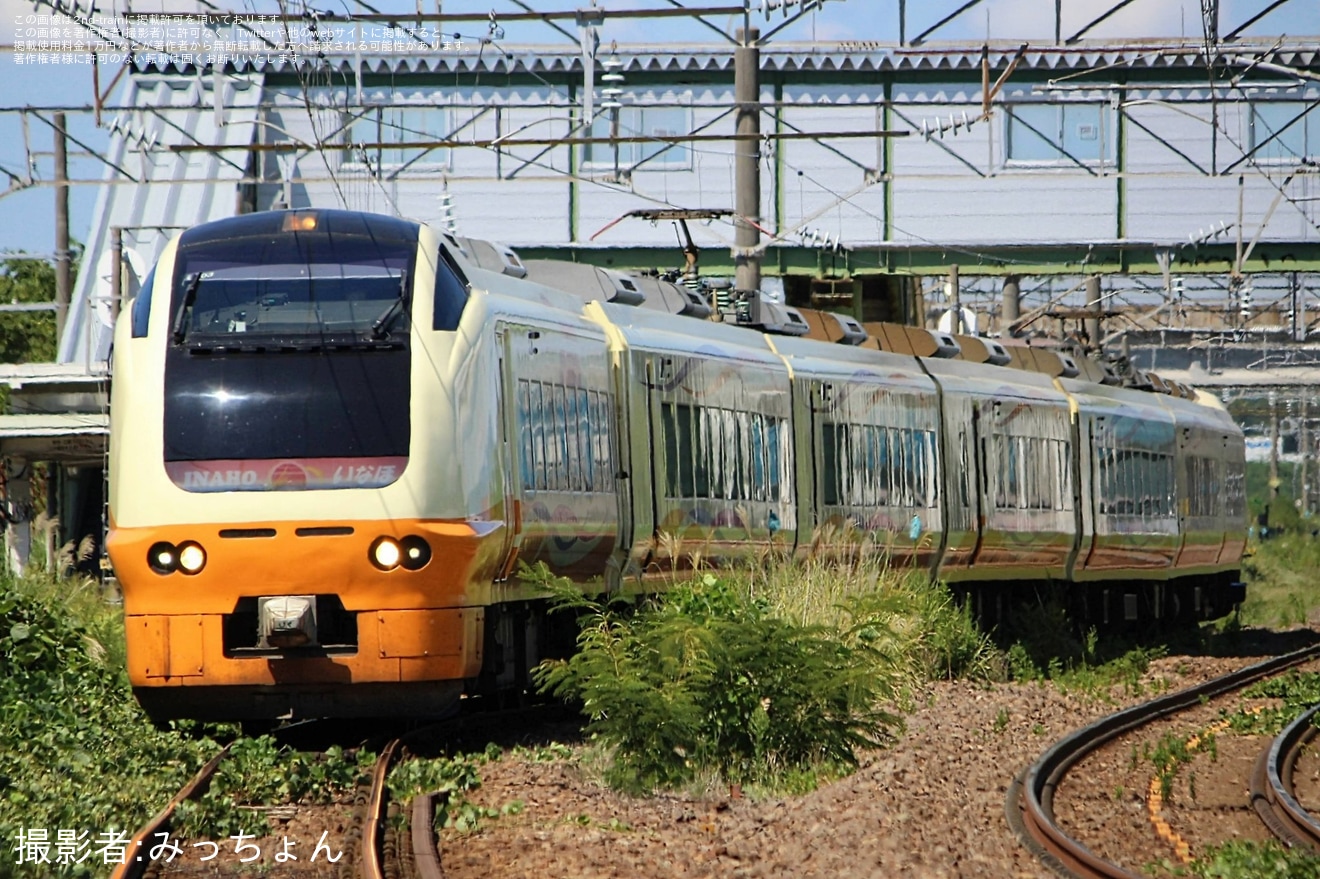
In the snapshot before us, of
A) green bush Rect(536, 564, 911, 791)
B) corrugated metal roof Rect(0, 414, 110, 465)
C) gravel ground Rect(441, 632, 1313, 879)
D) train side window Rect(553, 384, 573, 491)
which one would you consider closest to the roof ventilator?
train side window Rect(553, 384, 573, 491)

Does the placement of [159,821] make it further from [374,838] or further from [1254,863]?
[1254,863]

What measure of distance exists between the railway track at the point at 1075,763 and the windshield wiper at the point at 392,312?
4109 mm

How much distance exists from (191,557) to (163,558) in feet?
0.51

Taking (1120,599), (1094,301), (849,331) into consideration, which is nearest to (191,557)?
(849,331)

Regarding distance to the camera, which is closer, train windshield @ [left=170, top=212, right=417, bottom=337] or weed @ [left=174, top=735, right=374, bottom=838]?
weed @ [left=174, top=735, right=374, bottom=838]

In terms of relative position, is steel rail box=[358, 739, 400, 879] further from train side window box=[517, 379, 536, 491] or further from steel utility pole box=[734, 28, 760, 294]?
steel utility pole box=[734, 28, 760, 294]

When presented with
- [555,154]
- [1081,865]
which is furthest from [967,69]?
[1081,865]

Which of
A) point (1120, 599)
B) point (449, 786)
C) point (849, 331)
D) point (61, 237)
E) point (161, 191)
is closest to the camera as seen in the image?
point (449, 786)

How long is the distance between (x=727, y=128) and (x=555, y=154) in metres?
3.04

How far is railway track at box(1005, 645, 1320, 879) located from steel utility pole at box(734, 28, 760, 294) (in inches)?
233

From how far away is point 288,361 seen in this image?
11031mm

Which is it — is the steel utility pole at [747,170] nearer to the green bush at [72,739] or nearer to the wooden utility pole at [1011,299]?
the green bush at [72,739]

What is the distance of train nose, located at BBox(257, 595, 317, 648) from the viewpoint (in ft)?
35.0

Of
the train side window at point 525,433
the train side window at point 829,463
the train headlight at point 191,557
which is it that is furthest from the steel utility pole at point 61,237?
the train headlight at point 191,557
